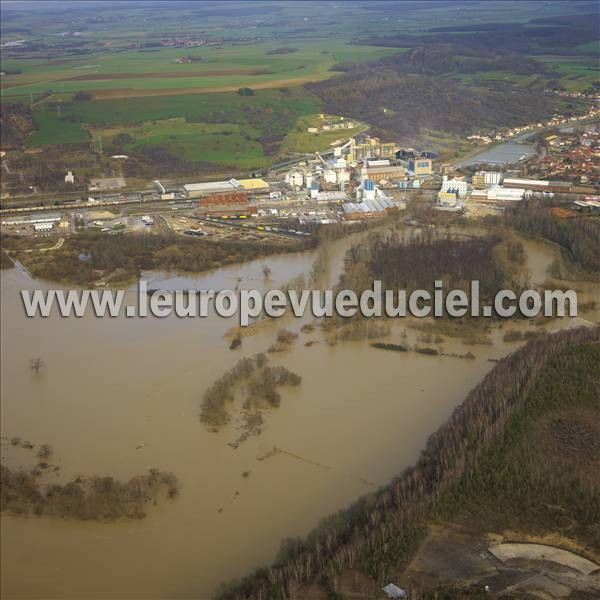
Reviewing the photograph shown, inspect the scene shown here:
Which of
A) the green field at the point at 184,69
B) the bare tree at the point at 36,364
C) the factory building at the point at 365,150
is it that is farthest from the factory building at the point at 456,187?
the green field at the point at 184,69

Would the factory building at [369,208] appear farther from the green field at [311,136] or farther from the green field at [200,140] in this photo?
the green field at [311,136]

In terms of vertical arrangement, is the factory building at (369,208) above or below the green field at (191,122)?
below

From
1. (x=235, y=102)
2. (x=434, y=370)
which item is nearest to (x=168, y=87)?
(x=235, y=102)

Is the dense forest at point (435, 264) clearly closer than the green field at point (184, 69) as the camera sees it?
Yes

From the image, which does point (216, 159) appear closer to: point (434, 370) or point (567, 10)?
point (434, 370)

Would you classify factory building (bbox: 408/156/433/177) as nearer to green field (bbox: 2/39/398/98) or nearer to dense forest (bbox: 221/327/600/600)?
dense forest (bbox: 221/327/600/600)

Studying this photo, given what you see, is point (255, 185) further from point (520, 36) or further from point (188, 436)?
point (520, 36)
